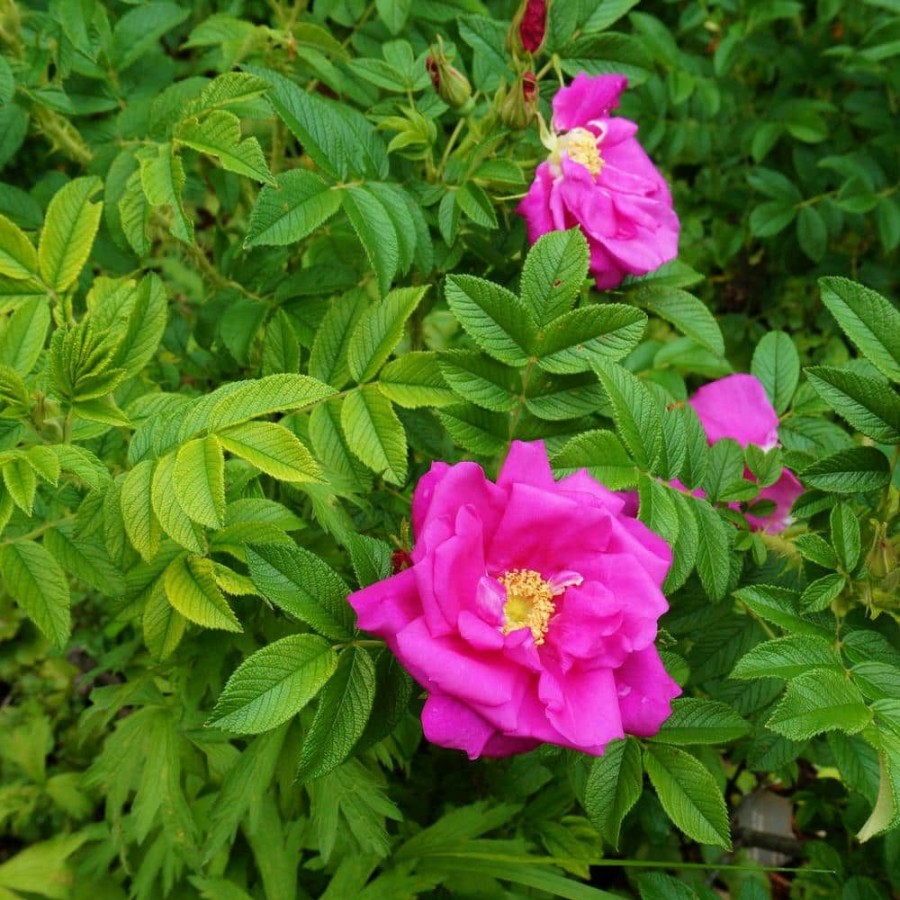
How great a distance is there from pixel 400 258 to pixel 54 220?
424mm

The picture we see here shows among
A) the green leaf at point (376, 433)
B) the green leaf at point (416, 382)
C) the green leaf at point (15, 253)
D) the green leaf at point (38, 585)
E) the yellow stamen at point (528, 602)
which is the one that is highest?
the green leaf at point (15, 253)

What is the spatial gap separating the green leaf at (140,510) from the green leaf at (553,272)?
1.47 ft

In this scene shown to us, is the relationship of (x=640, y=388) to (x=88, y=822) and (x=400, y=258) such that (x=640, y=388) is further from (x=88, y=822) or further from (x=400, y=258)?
(x=88, y=822)

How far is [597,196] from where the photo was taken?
47.6 inches

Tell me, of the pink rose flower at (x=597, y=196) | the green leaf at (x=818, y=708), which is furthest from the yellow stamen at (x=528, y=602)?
the pink rose flower at (x=597, y=196)

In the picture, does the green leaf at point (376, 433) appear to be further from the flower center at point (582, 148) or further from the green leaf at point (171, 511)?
the flower center at point (582, 148)

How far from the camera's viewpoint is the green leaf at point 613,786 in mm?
1022

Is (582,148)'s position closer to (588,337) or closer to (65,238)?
(588,337)

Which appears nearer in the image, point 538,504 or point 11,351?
point 538,504

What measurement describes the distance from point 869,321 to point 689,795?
55cm

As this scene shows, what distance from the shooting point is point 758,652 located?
92cm

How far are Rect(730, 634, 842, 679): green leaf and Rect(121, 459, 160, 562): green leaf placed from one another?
56 cm

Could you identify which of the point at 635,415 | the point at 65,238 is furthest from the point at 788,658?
the point at 65,238

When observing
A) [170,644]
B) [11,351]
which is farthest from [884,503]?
[11,351]
